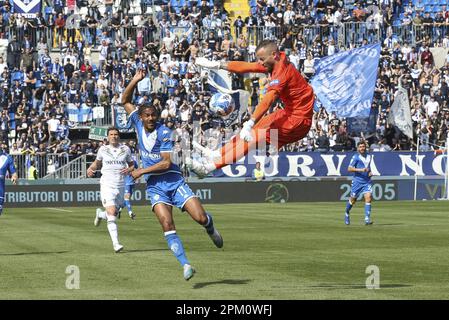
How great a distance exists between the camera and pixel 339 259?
20.5m

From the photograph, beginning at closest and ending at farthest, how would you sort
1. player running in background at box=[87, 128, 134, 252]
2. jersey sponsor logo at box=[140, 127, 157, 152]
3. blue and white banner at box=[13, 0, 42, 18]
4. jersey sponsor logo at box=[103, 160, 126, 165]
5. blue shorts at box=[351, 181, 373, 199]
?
jersey sponsor logo at box=[140, 127, 157, 152] → player running in background at box=[87, 128, 134, 252] → jersey sponsor logo at box=[103, 160, 126, 165] → blue shorts at box=[351, 181, 373, 199] → blue and white banner at box=[13, 0, 42, 18]

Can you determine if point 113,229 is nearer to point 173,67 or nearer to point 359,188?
point 359,188

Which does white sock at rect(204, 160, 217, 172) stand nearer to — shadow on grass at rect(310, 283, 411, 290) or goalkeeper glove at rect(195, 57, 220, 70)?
goalkeeper glove at rect(195, 57, 220, 70)

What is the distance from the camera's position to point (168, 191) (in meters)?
16.9

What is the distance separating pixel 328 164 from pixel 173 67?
8463mm

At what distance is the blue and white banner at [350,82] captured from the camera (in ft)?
145

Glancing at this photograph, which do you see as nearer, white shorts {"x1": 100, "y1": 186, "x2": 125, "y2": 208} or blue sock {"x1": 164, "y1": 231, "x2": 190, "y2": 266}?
blue sock {"x1": 164, "y1": 231, "x2": 190, "y2": 266}

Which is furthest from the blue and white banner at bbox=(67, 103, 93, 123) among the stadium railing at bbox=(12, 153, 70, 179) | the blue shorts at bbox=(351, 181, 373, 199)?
the blue shorts at bbox=(351, 181, 373, 199)

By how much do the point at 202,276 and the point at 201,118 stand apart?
29.3 m

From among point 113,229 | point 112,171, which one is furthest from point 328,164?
point 113,229

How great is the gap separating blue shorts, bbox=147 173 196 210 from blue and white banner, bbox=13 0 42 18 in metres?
35.4

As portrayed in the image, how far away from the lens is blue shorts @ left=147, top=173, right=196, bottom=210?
1684cm

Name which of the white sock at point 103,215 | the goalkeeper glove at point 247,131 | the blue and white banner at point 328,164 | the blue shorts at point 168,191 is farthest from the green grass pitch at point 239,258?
the blue and white banner at point 328,164
